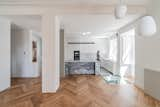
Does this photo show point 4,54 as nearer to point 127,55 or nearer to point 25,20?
point 25,20

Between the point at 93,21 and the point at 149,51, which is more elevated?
the point at 93,21

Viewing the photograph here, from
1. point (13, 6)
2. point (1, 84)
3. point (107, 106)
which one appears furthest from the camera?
point (1, 84)

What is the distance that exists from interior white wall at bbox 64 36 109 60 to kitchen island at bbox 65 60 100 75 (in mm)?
2751

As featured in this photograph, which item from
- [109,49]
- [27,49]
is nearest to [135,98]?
[27,49]

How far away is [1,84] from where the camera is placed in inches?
158

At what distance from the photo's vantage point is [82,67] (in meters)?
7.23

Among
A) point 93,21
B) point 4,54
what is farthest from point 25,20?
point 93,21

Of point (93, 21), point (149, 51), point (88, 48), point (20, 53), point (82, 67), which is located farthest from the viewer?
point (88, 48)

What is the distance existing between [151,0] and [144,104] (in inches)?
106

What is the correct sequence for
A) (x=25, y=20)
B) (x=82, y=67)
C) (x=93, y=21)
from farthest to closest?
(x=82, y=67), (x=93, y=21), (x=25, y=20)

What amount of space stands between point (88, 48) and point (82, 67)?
314 cm

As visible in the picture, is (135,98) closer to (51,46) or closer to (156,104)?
(156,104)

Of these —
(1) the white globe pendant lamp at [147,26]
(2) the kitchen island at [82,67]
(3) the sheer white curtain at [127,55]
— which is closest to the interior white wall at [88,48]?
(2) the kitchen island at [82,67]

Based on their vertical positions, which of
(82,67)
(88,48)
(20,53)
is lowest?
(82,67)
